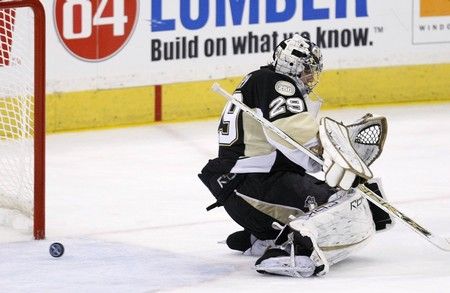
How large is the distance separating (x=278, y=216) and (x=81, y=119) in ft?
9.75

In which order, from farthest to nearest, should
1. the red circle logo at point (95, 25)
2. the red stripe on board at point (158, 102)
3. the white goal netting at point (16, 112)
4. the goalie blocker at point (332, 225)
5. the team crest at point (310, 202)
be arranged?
the red stripe on board at point (158, 102)
the red circle logo at point (95, 25)
the white goal netting at point (16, 112)
the team crest at point (310, 202)
the goalie blocker at point (332, 225)

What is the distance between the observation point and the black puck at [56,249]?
5715 mm

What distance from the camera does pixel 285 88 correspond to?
5.43 meters

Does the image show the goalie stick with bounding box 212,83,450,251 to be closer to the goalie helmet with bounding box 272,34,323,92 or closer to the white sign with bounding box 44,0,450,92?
the goalie helmet with bounding box 272,34,323,92

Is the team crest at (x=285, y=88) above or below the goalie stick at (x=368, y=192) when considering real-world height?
above

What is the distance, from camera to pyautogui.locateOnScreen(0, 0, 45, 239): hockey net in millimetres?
6086

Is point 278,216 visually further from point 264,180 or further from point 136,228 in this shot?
point 136,228

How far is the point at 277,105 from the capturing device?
213 inches

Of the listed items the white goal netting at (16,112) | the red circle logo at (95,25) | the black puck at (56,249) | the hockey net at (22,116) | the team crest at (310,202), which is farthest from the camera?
the red circle logo at (95,25)

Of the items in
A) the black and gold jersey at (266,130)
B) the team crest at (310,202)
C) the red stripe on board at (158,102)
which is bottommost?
the team crest at (310,202)

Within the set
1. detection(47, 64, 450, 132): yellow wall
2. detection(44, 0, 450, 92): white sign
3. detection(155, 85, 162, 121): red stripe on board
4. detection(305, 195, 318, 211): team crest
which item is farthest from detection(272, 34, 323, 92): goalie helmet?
detection(155, 85, 162, 121): red stripe on board

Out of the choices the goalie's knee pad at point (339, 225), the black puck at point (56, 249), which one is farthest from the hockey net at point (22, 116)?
the goalie's knee pad at point (339, 225)

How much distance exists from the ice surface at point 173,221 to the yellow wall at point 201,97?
0.33ft

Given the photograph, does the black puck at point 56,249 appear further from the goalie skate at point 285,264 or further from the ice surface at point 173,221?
the goalie skate at point 285,264
